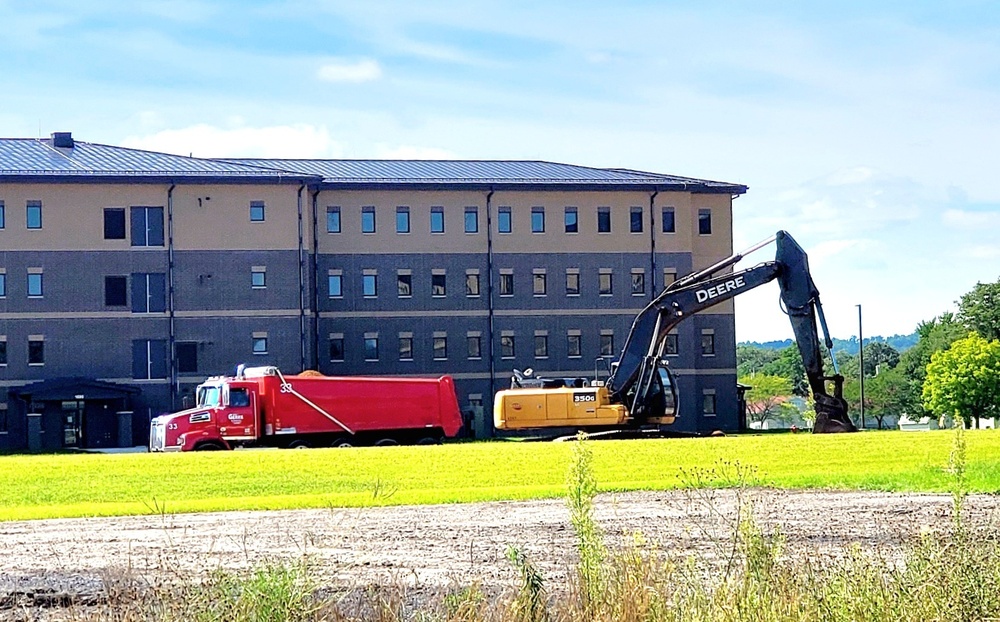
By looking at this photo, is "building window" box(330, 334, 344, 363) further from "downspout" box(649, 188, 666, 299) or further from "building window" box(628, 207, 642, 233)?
"downspout" box(649, 188, 666, 299)

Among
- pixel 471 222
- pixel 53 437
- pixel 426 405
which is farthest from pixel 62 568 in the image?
pixel 471 222

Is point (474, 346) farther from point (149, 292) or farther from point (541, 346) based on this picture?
point (149, 292)

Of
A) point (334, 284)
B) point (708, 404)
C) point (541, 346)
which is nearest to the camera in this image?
point (334, 284)

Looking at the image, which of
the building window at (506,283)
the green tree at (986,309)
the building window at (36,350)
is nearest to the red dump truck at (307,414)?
the building window at (36,350)

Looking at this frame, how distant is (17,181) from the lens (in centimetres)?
6950

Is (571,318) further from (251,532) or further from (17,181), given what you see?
(251,532)

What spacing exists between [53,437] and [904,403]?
355 feet

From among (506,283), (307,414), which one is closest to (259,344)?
(506,283)

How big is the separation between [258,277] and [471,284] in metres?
10.8

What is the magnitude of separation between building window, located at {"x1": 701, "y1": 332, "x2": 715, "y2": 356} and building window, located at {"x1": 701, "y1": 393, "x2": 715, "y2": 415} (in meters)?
2.17

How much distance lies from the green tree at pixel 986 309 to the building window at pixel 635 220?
62.2m

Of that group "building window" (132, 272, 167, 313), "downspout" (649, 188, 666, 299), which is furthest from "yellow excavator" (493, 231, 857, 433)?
"downspout" (649, 188, 666, 299)

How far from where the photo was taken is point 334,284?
76000mm

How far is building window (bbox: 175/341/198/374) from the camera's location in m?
70.6
